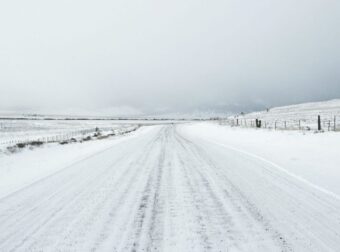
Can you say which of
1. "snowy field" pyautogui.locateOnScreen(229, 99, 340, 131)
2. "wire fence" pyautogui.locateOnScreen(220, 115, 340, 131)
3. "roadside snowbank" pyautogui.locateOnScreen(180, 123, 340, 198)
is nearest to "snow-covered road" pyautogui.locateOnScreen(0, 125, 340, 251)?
"roadside snowbank" pyautogui.locateOnScreen(180, 123, 340, 198)

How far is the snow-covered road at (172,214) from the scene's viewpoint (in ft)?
16.4

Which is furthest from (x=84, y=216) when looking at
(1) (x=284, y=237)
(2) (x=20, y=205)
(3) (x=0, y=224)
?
(1) (x=284, y=237)

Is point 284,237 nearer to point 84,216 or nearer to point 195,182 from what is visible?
point 84,216

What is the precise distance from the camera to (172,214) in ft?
20.9

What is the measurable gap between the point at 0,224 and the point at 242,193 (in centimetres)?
501

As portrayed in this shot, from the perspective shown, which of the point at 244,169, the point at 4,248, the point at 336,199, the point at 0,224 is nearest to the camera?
the point at 4,248

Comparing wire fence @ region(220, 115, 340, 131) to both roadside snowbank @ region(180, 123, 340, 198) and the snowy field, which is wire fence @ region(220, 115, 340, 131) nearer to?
the snowy field

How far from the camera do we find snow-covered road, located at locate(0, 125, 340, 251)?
4994mm

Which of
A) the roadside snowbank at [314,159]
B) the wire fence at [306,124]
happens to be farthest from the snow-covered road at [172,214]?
the wire fence at [306,124]

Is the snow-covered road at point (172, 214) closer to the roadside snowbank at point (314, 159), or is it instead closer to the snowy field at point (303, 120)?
the roadside snowbank at point (314, 159)

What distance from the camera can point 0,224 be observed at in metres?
6.27

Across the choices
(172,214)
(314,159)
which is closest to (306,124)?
(314,159)

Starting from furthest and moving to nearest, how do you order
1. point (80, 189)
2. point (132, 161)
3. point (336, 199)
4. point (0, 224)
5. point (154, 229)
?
point (132, 161) < point (80, 189) < point (336, 199) < point (0, 224) < point (154, 229)

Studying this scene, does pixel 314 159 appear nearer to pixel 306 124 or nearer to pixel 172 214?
pixel 172 214
